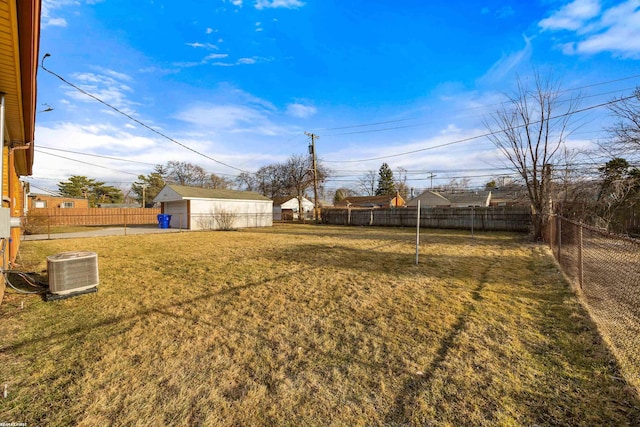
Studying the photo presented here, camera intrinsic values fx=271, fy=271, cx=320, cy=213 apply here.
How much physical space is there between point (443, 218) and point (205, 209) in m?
17.6

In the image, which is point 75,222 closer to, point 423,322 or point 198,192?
point 198,192

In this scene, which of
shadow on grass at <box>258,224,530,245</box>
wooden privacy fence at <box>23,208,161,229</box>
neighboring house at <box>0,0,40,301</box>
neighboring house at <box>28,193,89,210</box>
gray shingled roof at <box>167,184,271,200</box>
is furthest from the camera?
neighboring house at <box>28,193,89,210</box>

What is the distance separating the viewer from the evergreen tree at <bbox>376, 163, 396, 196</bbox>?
169ft

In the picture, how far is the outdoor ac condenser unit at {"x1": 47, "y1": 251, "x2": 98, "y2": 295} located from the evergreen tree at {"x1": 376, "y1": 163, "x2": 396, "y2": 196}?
49.6 metres

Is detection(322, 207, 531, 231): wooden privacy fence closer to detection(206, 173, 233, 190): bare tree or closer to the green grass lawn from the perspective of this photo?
the green grass lawn

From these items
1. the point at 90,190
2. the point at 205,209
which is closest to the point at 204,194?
the point at 205,209

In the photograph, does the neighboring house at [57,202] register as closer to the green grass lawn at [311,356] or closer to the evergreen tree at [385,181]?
the green grass lawn at [311,356]

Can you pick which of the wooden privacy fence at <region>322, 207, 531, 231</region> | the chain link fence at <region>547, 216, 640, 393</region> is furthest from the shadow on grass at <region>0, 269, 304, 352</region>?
the wooden privacy fence at <region>322, 207, 531, 231</region>

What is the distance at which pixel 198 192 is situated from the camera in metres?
21.4

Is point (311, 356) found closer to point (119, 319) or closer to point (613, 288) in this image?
point (119, 319)

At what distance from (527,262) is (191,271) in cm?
876

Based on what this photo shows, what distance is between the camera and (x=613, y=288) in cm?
480

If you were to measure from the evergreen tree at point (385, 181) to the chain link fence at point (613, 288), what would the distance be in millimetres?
44934

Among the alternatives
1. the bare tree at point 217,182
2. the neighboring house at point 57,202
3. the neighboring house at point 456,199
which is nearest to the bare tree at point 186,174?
the bare tree at point 217,182
